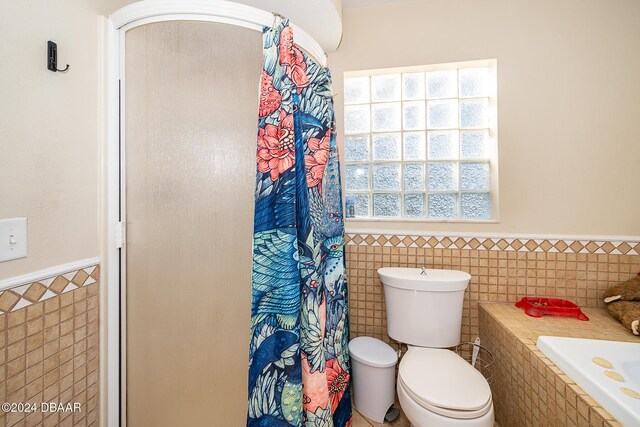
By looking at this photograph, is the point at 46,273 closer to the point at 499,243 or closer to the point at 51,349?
the point at 51,349

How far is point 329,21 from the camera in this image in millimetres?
1562

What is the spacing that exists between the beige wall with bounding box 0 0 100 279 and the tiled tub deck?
1.84 metres

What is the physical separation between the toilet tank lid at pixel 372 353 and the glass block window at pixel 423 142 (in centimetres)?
84

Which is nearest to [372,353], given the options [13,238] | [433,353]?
[433,353]

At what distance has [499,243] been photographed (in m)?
1.72

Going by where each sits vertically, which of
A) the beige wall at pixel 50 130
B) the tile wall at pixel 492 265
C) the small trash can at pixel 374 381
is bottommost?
the small trash can at pixel 374 381

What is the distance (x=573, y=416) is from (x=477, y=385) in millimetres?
309

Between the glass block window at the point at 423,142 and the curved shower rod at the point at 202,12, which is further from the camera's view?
the glass block window at the point at 423,142

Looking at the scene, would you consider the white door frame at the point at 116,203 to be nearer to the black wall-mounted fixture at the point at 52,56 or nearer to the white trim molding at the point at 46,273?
the white trim molding at the point at 46,273

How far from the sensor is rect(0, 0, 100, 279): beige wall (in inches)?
32.9

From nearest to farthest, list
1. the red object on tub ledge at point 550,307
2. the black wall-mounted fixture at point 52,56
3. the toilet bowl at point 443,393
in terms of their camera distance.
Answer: the black wall-mounted fixture at point 52,56 → the toilet bowl at point 443,393 → the red object on tub ledge at point 550,307

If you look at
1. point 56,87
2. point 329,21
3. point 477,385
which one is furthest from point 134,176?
point 477,385

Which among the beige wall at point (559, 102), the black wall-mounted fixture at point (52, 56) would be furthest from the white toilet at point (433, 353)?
the black wall-mounted fixture at point (52, 56)

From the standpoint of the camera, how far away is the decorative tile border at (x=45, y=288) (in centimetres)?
83
